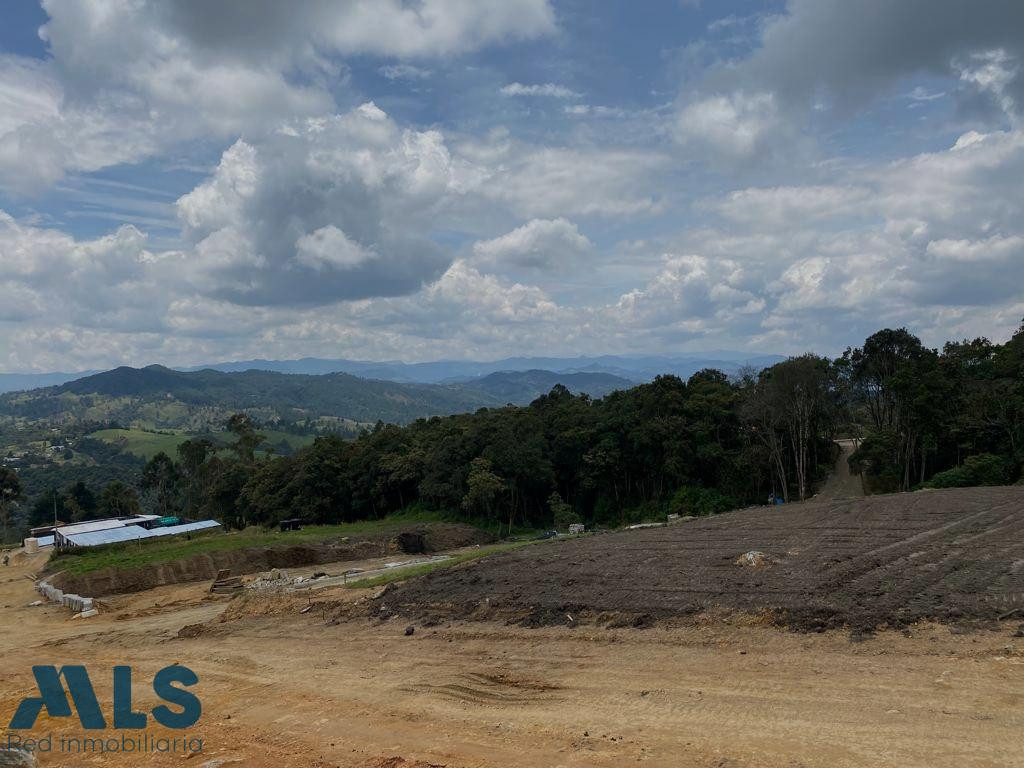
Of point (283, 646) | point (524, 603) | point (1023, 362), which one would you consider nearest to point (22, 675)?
point (283, 646)

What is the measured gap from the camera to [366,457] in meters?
57.6

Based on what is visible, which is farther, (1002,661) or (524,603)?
(524,603)

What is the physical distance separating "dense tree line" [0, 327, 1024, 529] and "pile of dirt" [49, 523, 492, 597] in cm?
420

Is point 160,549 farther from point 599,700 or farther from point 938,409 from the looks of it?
point 938,409

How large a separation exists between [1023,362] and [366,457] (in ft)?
161

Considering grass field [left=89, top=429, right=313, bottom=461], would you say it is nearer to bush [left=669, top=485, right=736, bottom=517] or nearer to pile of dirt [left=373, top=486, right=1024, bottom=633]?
bush [left=669, top=485, right=736, bottom=517]

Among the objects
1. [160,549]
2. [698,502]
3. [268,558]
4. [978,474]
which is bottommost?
[268,558]

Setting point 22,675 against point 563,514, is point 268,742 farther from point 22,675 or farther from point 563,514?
point 563,514

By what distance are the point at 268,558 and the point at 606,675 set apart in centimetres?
2971

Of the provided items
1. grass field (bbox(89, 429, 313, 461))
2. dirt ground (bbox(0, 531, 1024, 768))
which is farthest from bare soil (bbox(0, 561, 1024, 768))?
grass field (bbox(89, 429, 313, 461))

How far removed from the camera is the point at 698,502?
43.9 meters

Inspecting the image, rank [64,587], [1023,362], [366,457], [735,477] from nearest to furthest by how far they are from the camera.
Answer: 1. [64,587]
2. [1023,362]
3. [735,477]
4. [366,457]

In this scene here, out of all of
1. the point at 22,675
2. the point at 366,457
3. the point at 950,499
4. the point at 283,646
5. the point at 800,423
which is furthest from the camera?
the point at 366,457

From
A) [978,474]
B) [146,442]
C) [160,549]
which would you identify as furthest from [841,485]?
[146,442]
